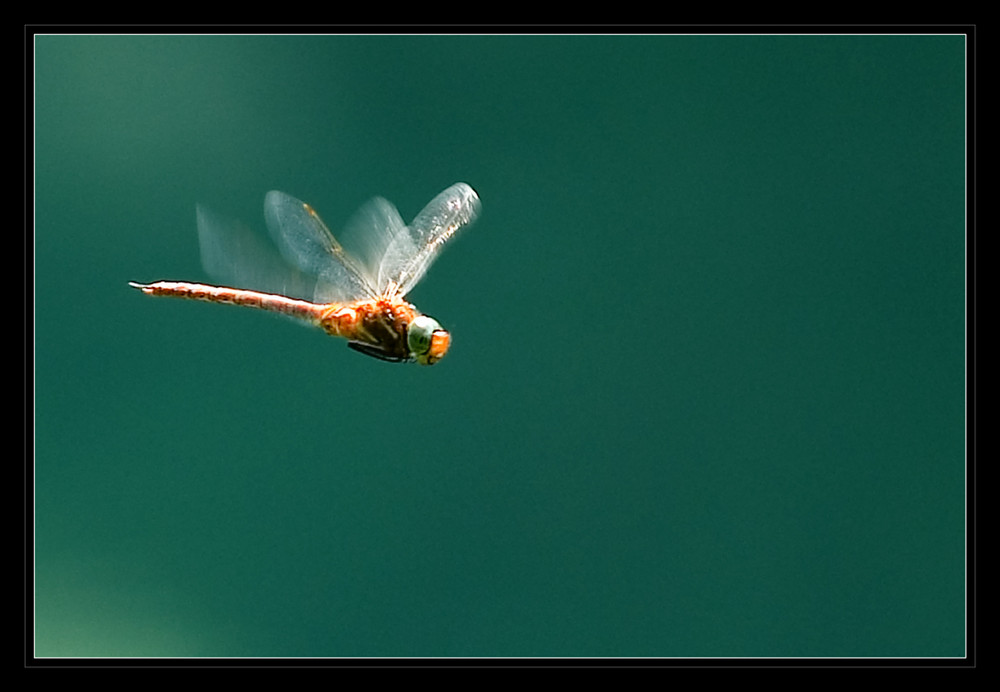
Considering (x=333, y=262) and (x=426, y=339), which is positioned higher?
(x=333, y=262)

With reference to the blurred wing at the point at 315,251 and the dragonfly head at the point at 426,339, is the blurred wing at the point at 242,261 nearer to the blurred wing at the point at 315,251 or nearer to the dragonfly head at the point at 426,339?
the blurred wing at the point at 315,251

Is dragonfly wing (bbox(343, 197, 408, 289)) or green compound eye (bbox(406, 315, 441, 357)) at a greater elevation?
dragonfly wing (bbox(343, 197, 408, 289))

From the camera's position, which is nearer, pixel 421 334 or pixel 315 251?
pixel 421 334

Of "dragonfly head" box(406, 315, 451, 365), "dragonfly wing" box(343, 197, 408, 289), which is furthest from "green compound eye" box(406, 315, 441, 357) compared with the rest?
"dragonfly wing" box(343, 197, 408, 289)

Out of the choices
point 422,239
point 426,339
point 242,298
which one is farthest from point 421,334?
point 242,298

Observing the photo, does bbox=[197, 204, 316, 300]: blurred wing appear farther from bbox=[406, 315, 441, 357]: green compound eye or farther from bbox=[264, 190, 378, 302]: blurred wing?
bbox=[406, 315, 441, 357]: green compound eye

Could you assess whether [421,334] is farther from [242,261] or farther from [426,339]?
[242,261]

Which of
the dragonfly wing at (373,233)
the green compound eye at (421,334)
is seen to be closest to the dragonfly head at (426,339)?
the green compound eye at (421,334)

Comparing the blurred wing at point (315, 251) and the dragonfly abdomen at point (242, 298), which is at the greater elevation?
the blurred wing at point (315, 251)
